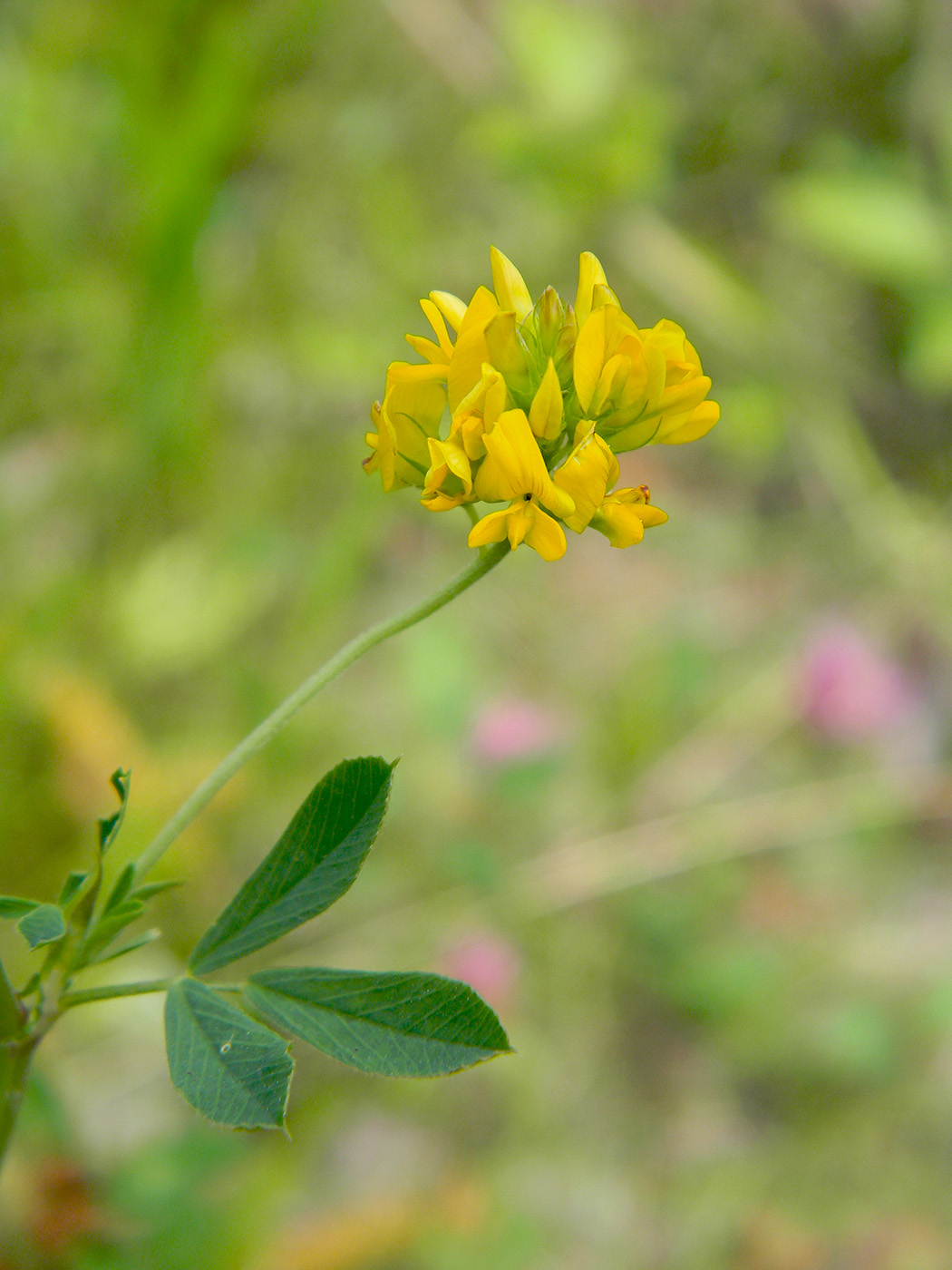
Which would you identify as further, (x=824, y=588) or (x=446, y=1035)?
(x=824, y=588)

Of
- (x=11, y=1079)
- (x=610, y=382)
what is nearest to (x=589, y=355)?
(x=610, y=382)

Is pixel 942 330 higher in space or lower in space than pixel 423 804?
higher

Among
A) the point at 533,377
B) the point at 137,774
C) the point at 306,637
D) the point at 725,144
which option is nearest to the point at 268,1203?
the point at 137,774

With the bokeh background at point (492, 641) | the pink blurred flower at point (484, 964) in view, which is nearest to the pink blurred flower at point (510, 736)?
the bokeh background at point (492, 641)

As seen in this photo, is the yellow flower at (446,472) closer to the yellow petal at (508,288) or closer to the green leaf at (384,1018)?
the yellow petal at (508,288)

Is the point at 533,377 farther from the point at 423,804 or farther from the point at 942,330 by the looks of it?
the point at 942,330

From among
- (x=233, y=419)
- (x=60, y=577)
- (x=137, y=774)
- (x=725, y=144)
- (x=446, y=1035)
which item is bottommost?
(x=446, y=1035)

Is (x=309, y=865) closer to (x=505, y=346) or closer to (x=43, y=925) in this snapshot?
(x=43, y=925)

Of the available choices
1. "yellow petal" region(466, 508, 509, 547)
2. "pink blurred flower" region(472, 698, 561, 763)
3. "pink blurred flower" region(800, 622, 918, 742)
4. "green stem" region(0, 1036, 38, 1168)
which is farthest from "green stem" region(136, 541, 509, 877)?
"pink blurred flower" region(800, 622, 918, 742)
